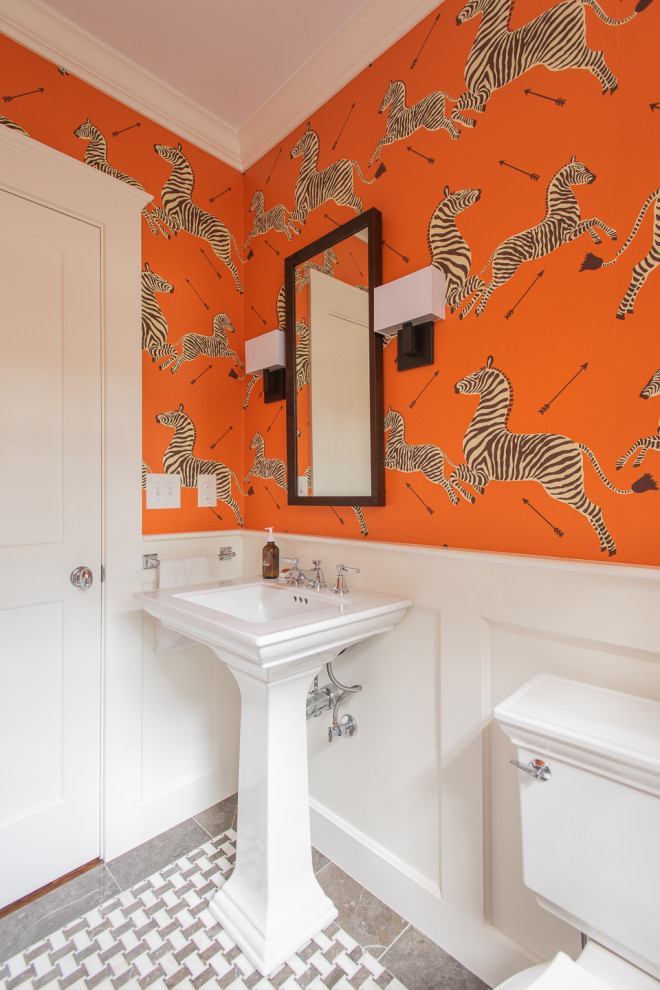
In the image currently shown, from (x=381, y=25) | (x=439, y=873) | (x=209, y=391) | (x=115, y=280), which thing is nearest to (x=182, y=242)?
(x=115, y=280)

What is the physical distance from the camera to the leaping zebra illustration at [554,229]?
106cm

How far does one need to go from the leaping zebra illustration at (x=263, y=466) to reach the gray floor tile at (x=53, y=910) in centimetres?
142

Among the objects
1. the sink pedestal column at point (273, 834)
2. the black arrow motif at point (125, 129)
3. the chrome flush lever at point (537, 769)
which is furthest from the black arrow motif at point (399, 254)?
the chrome flush lever at point (537, 769)

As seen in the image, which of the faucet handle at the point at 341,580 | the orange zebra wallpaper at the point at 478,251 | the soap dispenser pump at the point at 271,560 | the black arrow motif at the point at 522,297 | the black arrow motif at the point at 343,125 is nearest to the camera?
the orange zebra wallpaper at the point at 478,251

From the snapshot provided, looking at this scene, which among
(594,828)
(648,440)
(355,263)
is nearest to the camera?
(594,828)

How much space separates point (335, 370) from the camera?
5.26 ft

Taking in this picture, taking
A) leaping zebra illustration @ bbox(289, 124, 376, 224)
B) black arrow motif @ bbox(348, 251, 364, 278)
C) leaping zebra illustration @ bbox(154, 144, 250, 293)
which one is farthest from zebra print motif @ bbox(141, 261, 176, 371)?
black arrow motif @ bbox(348, 251, 364, 278)

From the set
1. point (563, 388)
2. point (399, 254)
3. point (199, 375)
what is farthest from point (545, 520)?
point (199, 375)

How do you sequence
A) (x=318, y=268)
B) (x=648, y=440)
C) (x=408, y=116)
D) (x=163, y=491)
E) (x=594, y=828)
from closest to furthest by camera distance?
(x=594, y=828)
(x=648, y=440)
(x=408, y=116)
(x=318, y=268)
(x=163, y=491)

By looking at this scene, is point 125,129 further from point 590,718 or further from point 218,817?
point 218,817

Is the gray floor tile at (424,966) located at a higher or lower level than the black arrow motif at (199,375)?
lower

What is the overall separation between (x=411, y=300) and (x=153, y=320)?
1.00 m

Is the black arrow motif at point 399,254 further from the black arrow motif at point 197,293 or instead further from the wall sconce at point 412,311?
the black arrow motif at point 197,293

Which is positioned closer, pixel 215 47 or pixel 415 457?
pixel 415 457
